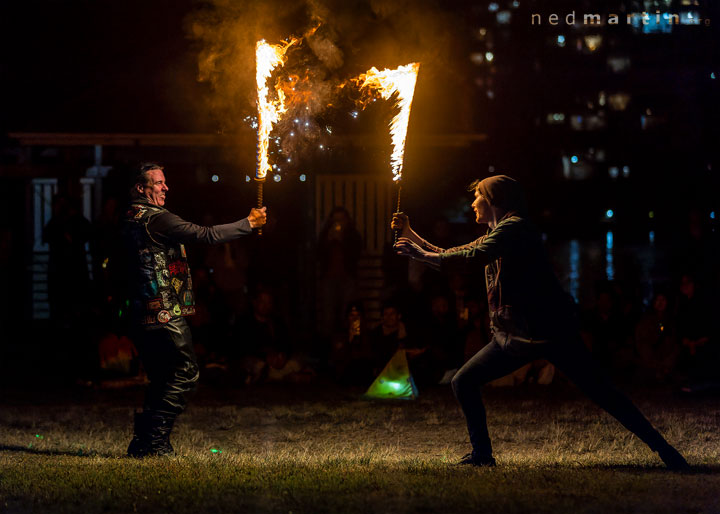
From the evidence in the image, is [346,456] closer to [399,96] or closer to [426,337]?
[399,96]

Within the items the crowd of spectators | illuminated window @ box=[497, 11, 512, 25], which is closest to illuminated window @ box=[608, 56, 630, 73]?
illuminated window @ box=[497, 11, 512, 25]

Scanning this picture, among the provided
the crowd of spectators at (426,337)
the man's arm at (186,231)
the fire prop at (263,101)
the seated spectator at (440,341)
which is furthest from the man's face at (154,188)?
the seated spectator at (440,341)

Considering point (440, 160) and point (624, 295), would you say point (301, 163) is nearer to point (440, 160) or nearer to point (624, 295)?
point (440, 160)

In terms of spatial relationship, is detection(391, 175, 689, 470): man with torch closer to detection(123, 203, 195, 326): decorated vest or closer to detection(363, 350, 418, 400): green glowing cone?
detection(123, 203, 195, 326): decorated vest

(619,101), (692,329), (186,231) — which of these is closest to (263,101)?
(186,231)

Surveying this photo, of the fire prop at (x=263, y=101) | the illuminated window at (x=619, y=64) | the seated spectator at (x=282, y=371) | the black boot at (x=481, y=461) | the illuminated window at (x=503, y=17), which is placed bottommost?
the black boot at (x=481, y=461)

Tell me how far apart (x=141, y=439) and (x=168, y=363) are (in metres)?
0.62

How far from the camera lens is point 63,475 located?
5.93 m

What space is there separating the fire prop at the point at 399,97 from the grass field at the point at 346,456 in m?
2.13

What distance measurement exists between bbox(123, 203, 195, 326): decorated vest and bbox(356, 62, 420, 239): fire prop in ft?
5.63

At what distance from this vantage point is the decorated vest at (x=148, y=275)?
21.5 feet

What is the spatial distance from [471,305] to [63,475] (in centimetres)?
685

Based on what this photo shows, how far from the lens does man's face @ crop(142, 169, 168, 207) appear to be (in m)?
6.77

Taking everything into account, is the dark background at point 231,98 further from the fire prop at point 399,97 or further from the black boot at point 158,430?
the black boot at point 158,430
